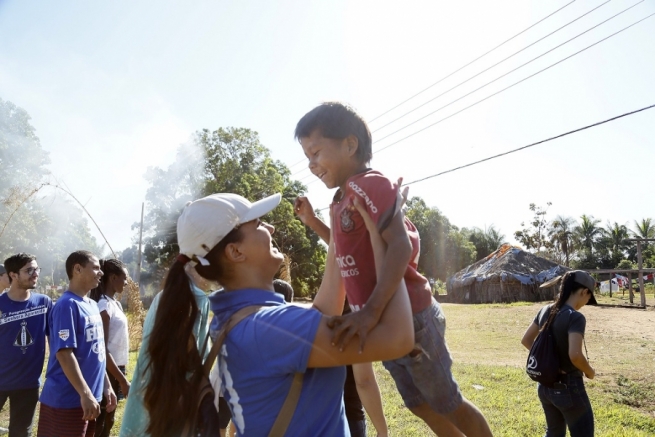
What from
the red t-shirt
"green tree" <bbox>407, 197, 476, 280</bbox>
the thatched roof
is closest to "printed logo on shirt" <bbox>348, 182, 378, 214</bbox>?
the red t-shirt

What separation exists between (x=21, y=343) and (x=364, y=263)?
425 centimetres

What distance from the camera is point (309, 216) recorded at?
2.39 meters

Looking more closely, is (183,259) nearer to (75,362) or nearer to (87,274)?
(75,362)

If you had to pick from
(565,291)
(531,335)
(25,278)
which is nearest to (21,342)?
(25,278)

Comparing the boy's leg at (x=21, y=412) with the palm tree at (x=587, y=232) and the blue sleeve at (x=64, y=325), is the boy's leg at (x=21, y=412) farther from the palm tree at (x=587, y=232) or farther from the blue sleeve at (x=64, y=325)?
the palm tree at (x=587, y=232)

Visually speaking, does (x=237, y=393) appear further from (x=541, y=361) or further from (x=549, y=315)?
(x=549, y=315)

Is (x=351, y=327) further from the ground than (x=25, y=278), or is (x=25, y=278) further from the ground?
(x=25, y=278)

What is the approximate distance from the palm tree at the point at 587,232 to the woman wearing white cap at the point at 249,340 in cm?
7265

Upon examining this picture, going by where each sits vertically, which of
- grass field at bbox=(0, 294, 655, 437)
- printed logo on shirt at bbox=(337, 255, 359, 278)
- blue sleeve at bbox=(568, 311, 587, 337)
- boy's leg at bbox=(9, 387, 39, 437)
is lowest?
grass field at bbox=(0, 294, 655, 437)

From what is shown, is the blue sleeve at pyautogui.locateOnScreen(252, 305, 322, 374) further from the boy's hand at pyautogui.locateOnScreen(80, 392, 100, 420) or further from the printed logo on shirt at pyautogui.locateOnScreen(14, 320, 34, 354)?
the printed logo on shirt at pyautogui.locateOnScreen(14, 320, 34, 354)

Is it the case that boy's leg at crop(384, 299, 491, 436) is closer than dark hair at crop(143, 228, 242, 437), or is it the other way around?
dark hair at crop(143, 228, 242, 437)

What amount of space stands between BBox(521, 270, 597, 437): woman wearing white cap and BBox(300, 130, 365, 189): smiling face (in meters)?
3.08

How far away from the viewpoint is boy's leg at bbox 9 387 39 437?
4617 millimetres

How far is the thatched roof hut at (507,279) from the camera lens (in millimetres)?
39438
